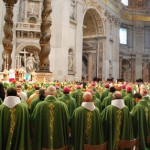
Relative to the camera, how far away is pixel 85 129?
530cm

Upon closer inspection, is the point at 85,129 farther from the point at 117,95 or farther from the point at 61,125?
the point at 117,95

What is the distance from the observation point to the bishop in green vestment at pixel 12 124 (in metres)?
4.84

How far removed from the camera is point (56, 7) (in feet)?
77.7

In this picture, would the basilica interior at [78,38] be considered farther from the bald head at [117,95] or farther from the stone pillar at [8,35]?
the bald head at [117,95]

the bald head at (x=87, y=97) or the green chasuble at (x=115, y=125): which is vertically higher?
the bald head at (x=87, y=97)

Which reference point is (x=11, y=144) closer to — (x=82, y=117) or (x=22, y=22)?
(x=82, y=117)

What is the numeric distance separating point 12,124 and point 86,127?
1338mm

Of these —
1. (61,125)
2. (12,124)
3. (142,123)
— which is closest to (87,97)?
(61,125)

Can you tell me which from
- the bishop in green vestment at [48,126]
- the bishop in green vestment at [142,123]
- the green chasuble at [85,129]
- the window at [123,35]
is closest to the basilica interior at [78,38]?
the window at [123,35]

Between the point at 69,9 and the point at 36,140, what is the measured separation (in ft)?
69.0

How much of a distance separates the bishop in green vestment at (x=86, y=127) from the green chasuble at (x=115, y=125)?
0.30 m

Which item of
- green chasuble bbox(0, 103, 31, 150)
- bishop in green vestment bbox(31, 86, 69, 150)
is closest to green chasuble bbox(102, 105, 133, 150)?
bishop in green vestment bbox(31, 86, 69, 150)

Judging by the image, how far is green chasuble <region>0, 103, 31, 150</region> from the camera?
4832 millimetres

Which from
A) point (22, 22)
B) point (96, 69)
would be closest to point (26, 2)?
point (22, 22)
